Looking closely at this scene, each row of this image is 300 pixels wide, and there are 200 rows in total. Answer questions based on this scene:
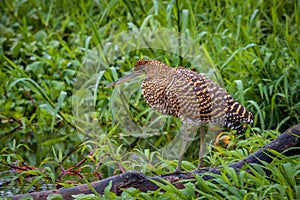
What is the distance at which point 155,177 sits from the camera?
169 inches

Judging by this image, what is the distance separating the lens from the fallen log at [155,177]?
4.21m

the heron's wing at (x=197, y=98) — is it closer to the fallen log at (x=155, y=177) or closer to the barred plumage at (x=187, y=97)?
the barred plumage at (x=187, y=97)

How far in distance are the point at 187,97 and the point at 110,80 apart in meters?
1.78

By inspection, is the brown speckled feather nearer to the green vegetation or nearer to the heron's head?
the heron's head

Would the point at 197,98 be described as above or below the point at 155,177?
above

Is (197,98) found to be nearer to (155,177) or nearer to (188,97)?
(188,97)

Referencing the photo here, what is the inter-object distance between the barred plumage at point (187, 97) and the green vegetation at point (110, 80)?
0.28m

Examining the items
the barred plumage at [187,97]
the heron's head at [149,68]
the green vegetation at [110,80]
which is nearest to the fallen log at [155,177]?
the green vegetation at [110,80]

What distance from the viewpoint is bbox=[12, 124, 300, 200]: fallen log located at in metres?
4.21

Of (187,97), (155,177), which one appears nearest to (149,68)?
(187,97)

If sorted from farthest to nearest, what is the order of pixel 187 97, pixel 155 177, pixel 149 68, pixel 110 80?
pixel 110 80 < pixel 149 68 < pixel 187 97 < pixel 155 177

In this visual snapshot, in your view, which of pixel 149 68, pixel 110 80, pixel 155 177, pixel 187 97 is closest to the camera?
pixel 155 177

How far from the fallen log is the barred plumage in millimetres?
383

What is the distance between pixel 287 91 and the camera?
239 inches
